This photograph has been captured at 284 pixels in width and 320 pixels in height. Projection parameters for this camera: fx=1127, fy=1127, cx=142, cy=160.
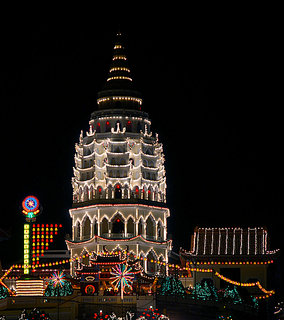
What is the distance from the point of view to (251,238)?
12538 centimetres

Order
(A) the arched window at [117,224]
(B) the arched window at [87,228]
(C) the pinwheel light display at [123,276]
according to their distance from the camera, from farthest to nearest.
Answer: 1. (B) the arched window at [87,228]
2. (A) the arched window at [117,224]
3. (C) the pinwheel light display at [123,276]

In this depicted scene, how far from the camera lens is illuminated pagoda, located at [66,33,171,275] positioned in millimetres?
128125

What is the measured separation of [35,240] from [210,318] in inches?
730

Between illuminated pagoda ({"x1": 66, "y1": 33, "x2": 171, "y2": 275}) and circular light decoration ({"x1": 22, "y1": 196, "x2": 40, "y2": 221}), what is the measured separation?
24577mm

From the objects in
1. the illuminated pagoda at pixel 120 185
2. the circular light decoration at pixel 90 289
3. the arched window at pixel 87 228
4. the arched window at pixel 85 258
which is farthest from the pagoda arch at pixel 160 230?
the circular light decoration at pixel 90 289

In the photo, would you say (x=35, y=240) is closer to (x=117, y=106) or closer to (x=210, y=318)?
Result: (x=210, y=318)

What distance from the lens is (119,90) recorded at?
13275 centimetres

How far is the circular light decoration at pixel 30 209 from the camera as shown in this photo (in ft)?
335

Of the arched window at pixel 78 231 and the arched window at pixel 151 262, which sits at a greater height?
the arched window at pixel 78 231

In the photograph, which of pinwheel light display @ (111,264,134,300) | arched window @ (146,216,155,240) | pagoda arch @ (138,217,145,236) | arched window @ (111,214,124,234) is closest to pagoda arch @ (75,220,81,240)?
arched window @ (111,214,124,234)

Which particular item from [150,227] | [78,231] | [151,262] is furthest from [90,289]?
[150,227]

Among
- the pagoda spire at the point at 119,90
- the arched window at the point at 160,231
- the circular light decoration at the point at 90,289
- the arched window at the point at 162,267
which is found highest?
the pagoda spire at the point at 119,90

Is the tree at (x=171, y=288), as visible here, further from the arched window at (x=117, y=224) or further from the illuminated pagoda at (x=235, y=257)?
the arched window at (x=117, y=224)

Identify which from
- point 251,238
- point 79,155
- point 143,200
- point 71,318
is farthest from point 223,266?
point 71,318
